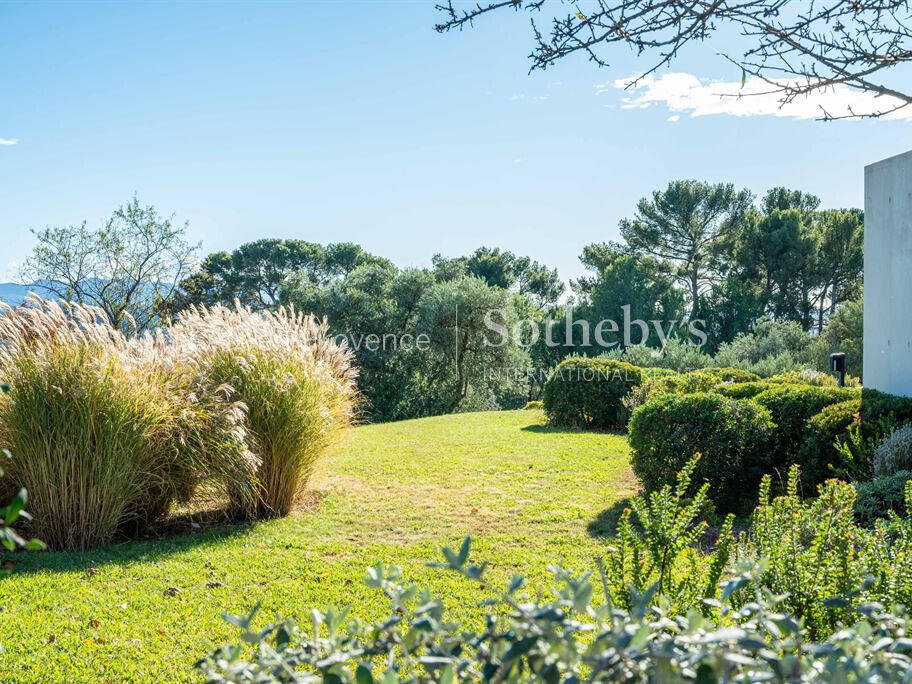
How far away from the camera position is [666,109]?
1382cm

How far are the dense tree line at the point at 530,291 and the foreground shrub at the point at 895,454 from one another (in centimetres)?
1051

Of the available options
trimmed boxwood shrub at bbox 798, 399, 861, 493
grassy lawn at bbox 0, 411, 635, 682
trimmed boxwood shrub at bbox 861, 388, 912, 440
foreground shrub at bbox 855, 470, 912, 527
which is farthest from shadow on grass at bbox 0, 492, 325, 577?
trimmed boxwood shrub at bbox 861, 388, 912, 440

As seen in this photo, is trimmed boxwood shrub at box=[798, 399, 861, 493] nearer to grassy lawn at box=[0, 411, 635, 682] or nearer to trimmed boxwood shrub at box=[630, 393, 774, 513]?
trimmed boxwood shrub at box=[630, 393, 774, 513]

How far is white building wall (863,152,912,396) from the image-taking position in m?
6.75

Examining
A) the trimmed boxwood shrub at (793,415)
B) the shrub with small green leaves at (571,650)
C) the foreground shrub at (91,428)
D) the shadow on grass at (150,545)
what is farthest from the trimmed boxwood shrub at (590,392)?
the shrub with small green leaves at (571,650)

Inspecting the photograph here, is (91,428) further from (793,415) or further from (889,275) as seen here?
(889,275)

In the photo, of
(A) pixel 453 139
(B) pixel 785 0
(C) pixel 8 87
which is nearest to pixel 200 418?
(B) pixel 785 0

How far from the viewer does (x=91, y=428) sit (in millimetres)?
5004

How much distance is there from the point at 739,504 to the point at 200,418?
520cm

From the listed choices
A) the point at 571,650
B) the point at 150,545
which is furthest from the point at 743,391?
the point at 571,650

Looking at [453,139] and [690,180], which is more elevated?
[690,180]

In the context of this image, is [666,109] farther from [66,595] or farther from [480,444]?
[66,595]

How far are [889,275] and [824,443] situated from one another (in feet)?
7.41

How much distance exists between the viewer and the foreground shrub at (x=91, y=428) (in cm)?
497
